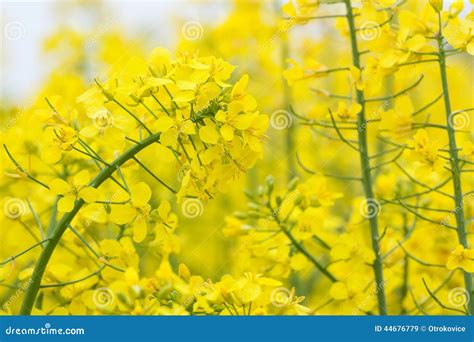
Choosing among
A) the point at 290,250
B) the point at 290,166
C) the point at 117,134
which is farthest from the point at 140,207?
the point at 290,166

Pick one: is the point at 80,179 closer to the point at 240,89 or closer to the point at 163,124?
the point at 163,124

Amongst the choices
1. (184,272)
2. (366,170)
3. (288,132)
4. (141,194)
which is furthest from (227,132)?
(288,132)

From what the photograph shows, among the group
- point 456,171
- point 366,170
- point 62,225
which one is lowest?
point 62,225

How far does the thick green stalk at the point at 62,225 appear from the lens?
6.27 ft

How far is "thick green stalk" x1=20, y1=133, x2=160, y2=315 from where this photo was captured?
1.91 metres

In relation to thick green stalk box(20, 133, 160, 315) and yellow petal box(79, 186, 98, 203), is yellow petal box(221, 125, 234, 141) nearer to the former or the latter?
thick green stalk box(20, 133, 160, 315)

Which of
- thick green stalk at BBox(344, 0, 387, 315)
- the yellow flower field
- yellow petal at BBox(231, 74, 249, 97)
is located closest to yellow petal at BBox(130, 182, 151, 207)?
the yellow flower field

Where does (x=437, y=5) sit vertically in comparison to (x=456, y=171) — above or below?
above

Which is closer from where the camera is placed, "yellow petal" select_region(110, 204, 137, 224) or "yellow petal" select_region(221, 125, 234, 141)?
"yellow petal" select_region(221, 125, 234, 141)

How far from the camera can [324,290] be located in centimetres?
356

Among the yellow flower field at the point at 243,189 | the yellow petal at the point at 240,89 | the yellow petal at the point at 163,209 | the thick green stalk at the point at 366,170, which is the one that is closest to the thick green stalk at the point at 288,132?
the yellow flower field at the point at 243,189

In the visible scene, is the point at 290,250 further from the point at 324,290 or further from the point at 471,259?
the point at 324,290

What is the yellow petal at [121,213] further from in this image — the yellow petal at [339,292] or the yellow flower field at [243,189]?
the yellow petal at [339,292]

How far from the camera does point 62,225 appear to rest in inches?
76.2
